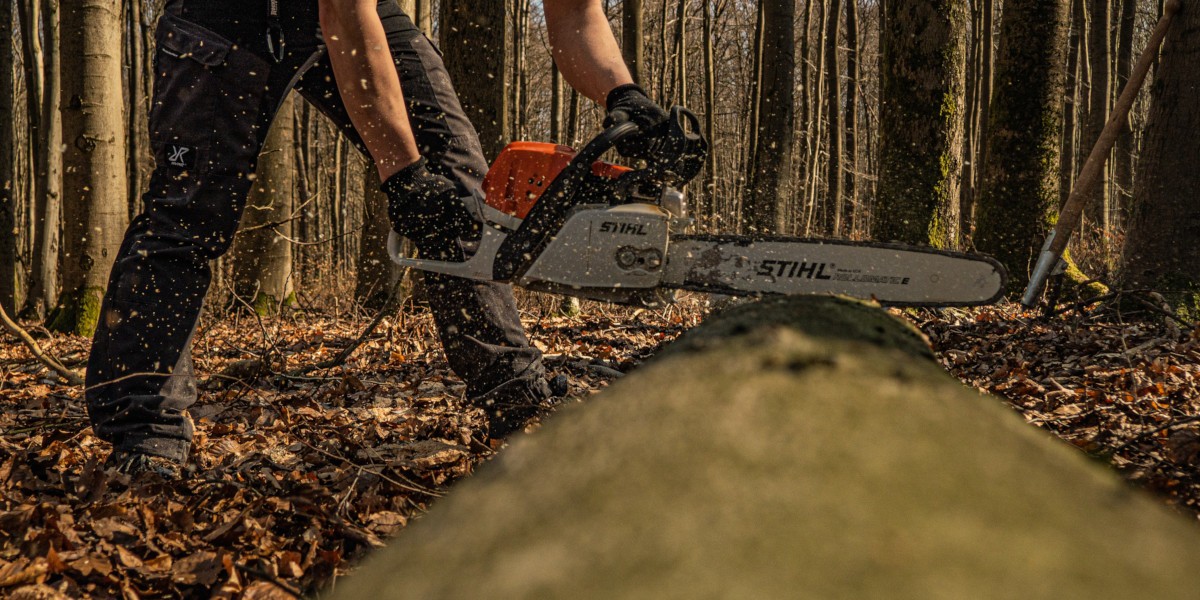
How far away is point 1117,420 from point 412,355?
346cm

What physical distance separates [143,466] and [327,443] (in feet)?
1.83

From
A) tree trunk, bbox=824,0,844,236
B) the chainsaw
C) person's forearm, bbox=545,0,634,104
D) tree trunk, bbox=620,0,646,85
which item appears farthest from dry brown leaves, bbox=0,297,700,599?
tree trunk, bbox=824,0,844,236

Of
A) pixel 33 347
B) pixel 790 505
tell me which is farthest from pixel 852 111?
pixel 790 505

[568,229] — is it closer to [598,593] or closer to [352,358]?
[598,593]

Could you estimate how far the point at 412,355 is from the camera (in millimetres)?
4578

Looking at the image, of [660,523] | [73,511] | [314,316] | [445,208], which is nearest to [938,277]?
[445,208]

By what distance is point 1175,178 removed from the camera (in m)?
4.02

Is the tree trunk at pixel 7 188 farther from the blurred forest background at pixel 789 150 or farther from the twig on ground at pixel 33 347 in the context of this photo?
the twig on ground at pixel 33 347

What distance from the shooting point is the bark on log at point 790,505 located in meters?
0.52

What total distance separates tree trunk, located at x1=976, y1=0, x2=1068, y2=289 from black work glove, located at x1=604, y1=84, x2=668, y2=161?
400cm

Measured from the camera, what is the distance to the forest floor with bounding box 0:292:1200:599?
5.22 feet

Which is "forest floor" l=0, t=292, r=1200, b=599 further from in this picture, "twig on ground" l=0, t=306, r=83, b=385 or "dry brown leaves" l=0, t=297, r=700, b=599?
"twig on ground" l=0, t=306, r=83, b=385

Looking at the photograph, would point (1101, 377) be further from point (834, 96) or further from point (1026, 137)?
point (834, 96)

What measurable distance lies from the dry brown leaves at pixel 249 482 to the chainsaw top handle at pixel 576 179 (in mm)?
589
